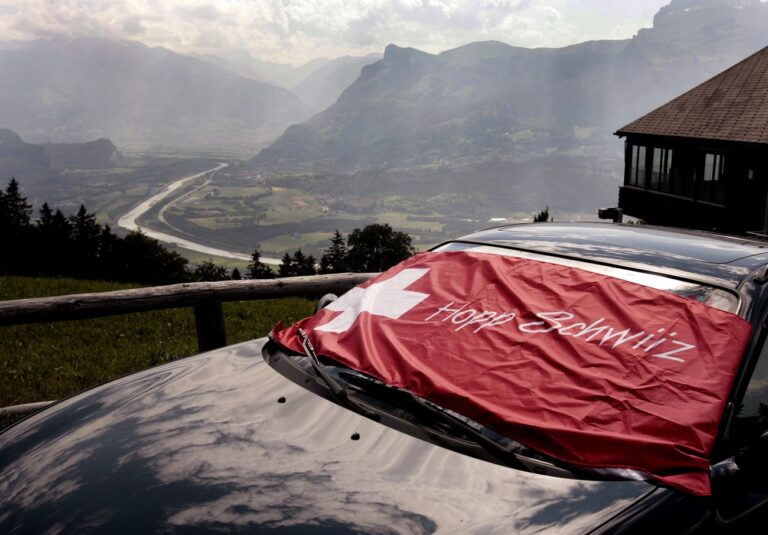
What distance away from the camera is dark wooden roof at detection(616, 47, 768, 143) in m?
28.3

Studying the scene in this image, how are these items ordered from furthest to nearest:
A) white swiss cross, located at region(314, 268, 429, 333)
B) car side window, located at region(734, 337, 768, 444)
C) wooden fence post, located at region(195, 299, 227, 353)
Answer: wooden fence post, located at region(195, 299, 227, 353), white swiss cross, located at region(314, 268, 429, 333), car side window, located at region(734, 337, 768, 444)

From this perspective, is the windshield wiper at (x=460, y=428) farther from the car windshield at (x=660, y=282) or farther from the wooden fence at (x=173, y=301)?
the wooden fence at (x=173, y=301)

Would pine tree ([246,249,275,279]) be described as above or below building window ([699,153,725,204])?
below

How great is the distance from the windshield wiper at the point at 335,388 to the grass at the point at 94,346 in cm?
238

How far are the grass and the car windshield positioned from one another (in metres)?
3.11

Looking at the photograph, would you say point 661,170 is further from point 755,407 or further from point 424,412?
point 424,412

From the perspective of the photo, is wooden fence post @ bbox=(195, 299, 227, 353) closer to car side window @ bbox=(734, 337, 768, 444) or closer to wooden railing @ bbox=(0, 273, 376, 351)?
wooden railing @ bbox=(0, 273, 376, 351)

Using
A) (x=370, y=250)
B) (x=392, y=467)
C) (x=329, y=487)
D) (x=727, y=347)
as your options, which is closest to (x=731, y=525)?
(x=727, y=347)

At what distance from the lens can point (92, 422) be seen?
2.27 m

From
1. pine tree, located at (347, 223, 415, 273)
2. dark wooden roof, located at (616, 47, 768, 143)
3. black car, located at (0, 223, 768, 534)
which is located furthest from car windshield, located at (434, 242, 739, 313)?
pine tree, located at (347, 223, 415, 273)

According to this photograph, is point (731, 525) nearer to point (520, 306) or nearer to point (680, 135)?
point (520, 306)

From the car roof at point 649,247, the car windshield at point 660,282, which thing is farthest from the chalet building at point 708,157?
the car windshield at point 660,282

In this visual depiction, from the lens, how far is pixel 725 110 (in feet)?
99.3

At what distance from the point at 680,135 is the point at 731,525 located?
108 ft
